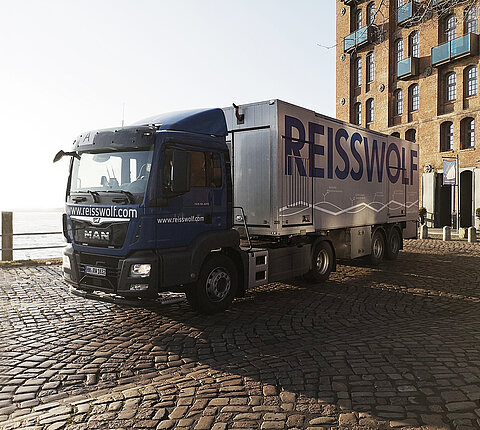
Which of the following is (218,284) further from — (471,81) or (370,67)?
(370,67)

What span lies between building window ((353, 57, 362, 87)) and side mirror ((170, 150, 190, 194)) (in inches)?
1262

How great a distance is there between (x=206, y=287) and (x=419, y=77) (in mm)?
28772

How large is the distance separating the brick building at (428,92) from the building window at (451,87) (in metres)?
0.06

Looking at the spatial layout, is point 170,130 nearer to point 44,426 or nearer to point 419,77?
point 44,426

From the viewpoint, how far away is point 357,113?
36031mm

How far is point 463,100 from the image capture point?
1102 inches

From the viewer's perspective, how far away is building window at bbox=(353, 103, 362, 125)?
117 ft

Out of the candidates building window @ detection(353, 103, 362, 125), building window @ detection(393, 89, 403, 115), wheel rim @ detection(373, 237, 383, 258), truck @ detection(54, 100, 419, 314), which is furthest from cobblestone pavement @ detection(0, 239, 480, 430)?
building window @ detection(353, 103, 362, 125)

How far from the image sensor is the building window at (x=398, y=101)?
107 feet

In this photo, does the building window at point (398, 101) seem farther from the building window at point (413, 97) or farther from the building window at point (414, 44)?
the building window at point (414, 44)

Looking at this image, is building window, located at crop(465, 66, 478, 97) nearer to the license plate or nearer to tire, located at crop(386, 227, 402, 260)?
tire, located at crop(386, 227, 402, 260)

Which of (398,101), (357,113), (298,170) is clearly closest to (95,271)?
(298,170)

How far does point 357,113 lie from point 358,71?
3251 millimetres

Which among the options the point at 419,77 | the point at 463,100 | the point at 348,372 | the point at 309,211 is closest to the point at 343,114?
the point at 419,77
